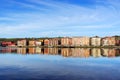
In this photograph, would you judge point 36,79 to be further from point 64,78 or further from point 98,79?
point 98,79

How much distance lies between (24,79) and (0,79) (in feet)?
10.6

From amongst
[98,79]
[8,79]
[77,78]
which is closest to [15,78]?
[8,79]

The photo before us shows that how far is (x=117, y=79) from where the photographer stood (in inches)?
1570

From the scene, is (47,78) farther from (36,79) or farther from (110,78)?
(110,78)

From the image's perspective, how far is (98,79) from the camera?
39.2m

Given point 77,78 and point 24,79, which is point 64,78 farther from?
point 24,79

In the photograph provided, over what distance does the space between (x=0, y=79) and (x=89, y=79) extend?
1166 centimetres

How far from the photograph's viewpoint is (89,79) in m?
39.6

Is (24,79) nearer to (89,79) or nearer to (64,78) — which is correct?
(64,78)

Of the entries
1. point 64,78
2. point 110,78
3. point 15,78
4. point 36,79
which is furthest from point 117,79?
point 15,78

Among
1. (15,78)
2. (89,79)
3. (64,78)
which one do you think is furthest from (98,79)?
(15,78)

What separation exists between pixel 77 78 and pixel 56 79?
310 centimetres

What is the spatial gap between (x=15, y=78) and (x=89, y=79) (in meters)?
9.92

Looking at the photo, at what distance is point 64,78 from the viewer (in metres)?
40.0
